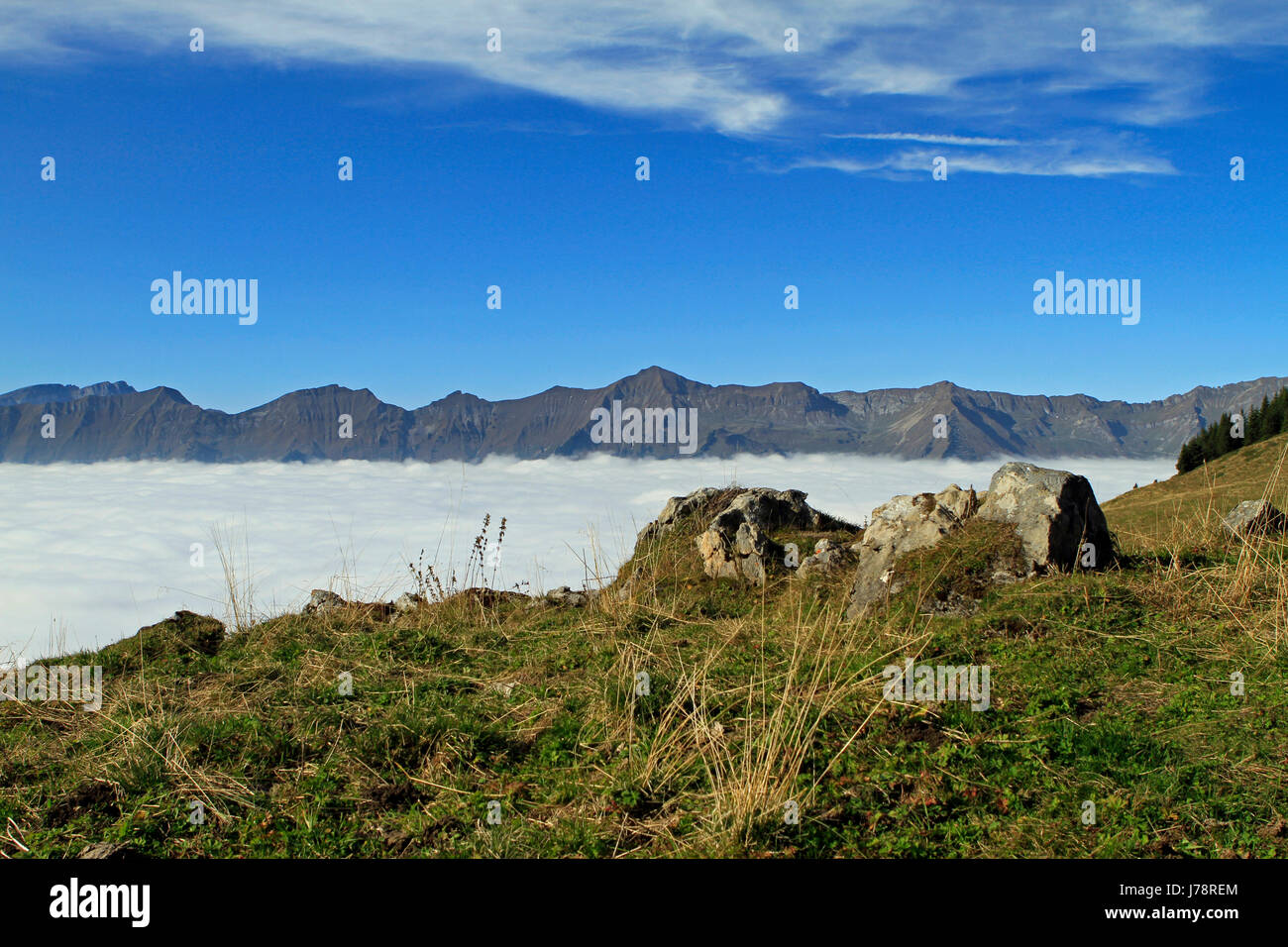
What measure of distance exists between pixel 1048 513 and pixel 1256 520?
4257 millimetres

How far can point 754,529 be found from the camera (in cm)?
1241

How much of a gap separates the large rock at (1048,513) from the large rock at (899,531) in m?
0.53

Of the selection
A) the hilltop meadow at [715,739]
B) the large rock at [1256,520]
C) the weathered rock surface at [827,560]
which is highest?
→ the large rock at [1256,520]

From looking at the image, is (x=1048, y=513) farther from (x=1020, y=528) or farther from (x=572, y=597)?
(x=572, y=597)

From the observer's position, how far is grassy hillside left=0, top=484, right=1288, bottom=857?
5270 millimetres

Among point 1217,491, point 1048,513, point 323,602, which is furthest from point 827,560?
point 1217,491

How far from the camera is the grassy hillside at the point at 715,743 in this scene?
207 inches

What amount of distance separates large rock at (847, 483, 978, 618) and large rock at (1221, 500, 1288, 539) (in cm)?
371

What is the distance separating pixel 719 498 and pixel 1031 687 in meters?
8.36

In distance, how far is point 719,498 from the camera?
49.4 ft

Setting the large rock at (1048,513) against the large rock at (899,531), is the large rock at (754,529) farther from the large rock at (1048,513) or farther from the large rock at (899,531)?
the large rock at (1048,513)

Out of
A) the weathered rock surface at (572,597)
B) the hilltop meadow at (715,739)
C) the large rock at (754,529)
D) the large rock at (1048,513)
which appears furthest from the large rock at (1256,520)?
the weathered rock surface at (572,597)
